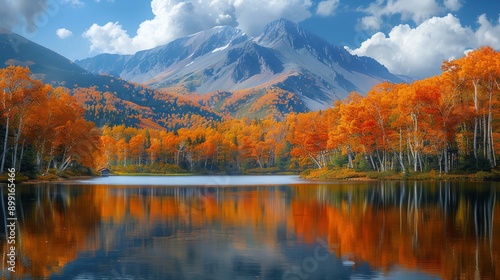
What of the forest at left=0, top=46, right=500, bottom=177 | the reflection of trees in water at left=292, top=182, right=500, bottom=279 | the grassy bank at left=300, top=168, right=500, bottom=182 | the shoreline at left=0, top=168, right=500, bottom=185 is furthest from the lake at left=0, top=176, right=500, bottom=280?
the grassy bank at left=300, top=168, right=500, bottom=182

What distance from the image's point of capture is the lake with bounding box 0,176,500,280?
1498cm

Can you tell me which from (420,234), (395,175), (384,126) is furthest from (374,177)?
(420,234)

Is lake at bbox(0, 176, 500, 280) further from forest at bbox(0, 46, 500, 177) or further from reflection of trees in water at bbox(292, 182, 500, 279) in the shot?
forest at bbox(0, 46, 500, 177)

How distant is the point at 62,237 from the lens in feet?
67.0

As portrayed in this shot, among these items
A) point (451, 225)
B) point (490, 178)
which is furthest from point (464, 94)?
point (451, 225)

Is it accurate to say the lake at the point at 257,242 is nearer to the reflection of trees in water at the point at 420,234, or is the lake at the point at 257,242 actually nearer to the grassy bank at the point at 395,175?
the reflection of trees in water at the point at 420,234

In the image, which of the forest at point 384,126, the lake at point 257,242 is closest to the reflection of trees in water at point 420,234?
the lake at point 257,242

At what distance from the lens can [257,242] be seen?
64.6 feet

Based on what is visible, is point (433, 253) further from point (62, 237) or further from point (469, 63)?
point (469, 63)

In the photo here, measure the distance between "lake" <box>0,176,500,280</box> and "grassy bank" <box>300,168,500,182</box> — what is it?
36.7 meters

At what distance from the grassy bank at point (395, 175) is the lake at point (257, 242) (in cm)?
3673

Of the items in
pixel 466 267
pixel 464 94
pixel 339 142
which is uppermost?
pixel 464 94

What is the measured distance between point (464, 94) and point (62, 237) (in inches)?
2593

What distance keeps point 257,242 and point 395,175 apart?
195 ft
